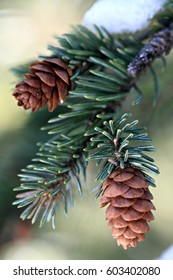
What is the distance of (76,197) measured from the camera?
2.21ft

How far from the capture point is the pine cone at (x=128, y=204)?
371 mm

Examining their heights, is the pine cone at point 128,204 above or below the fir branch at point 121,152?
below

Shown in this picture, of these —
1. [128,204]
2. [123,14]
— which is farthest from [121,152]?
[123,14]

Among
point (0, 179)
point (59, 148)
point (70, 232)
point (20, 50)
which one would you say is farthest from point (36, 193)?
point (20, 50)

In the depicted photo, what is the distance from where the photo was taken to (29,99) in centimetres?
41

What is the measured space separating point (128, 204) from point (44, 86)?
16cm

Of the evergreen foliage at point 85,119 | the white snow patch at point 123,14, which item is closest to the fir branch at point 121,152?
the evergreen foliage at point 85,119

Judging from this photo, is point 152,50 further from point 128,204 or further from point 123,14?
point 128,204

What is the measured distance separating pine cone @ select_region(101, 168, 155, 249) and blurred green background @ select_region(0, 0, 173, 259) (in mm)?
224

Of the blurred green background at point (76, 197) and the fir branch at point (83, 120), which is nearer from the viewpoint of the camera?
the fir branch at point (83, 120)

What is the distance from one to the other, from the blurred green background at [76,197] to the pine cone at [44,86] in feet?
0.35

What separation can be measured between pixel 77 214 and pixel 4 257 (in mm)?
157

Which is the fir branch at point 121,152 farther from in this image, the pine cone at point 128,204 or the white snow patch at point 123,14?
the white snow patch at point 123,14

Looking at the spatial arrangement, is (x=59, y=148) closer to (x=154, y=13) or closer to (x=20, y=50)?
(x=154, y=13)
